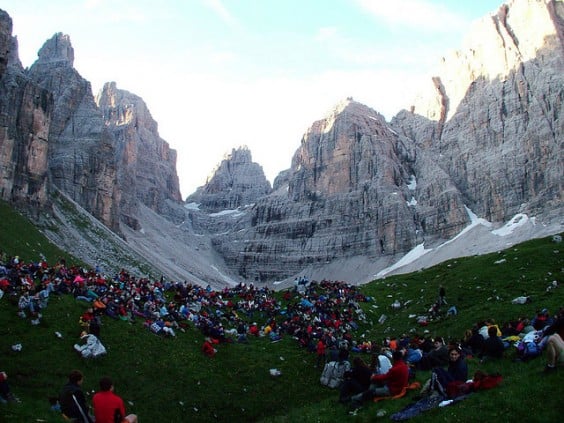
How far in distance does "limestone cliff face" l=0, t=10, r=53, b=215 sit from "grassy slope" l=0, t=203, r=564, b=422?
86805 millimetres

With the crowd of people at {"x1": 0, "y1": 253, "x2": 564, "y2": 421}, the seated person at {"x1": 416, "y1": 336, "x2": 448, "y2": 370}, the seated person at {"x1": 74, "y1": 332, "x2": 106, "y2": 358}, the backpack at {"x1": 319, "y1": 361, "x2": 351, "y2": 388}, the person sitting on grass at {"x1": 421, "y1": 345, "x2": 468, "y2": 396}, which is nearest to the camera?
the person sitting on grass at {"x1": 421, "y1": 345, "x2": 468, "y2": 396}

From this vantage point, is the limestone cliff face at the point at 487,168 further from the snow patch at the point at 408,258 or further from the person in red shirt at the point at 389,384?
the person in red shirt at the point at 389,384

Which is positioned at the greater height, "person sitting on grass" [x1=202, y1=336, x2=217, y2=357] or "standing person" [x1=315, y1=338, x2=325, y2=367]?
"person sitting on grass" [x1=202, y1=336, x2=217, y2=357]

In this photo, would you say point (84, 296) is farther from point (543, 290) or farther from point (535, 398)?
point (543, 290)

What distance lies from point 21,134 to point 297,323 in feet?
323

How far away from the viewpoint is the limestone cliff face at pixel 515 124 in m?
156

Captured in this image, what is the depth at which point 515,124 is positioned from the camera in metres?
172

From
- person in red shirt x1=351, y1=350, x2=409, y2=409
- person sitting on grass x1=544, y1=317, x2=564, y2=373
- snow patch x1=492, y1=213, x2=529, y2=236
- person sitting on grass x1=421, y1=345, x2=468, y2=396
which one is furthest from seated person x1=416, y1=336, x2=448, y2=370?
snow patch x1=492, y1=213, x2=529, y2=236

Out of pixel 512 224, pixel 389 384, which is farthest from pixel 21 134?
pixel 512 224

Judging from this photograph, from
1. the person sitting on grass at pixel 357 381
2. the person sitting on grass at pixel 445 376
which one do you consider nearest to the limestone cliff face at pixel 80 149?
the person sitting on grass at pixel 357 381

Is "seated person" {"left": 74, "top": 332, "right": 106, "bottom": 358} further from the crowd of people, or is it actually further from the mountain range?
the mountain range

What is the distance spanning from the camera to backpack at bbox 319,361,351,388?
29.9 meters

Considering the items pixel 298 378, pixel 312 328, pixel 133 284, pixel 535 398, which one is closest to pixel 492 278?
pixel 312 328

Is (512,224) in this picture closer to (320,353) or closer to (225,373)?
(320,353)
